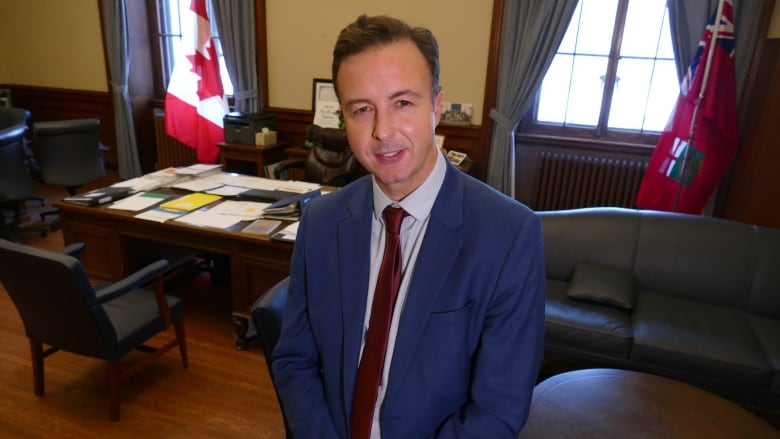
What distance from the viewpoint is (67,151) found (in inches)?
152

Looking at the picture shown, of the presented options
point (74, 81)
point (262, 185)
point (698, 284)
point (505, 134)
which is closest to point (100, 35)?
point (74, 81)

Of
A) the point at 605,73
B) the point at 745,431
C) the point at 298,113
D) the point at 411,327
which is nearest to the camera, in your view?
the point at 411,327

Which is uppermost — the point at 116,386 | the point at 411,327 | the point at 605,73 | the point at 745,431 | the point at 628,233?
the point at 605,73

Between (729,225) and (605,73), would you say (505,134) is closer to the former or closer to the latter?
(605,73)

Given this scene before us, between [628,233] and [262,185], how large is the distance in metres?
2.20

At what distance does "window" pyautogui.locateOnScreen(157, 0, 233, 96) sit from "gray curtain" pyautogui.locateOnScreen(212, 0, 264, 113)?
0.35m

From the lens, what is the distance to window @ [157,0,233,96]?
5.09m

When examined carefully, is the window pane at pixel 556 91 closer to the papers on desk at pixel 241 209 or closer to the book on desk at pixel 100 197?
the papers on desk at pixel 241 209

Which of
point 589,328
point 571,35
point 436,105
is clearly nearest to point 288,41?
point 571,35

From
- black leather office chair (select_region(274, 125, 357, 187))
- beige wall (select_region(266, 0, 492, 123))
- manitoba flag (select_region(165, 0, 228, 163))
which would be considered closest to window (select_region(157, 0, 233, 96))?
manitoba flag (select_region(165, 0, 228, 163))

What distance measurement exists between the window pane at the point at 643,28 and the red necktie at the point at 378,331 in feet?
11.7

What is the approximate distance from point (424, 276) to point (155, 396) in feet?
5.70

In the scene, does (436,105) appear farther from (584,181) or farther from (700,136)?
(584,181)

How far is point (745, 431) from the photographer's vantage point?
1.46 meters
